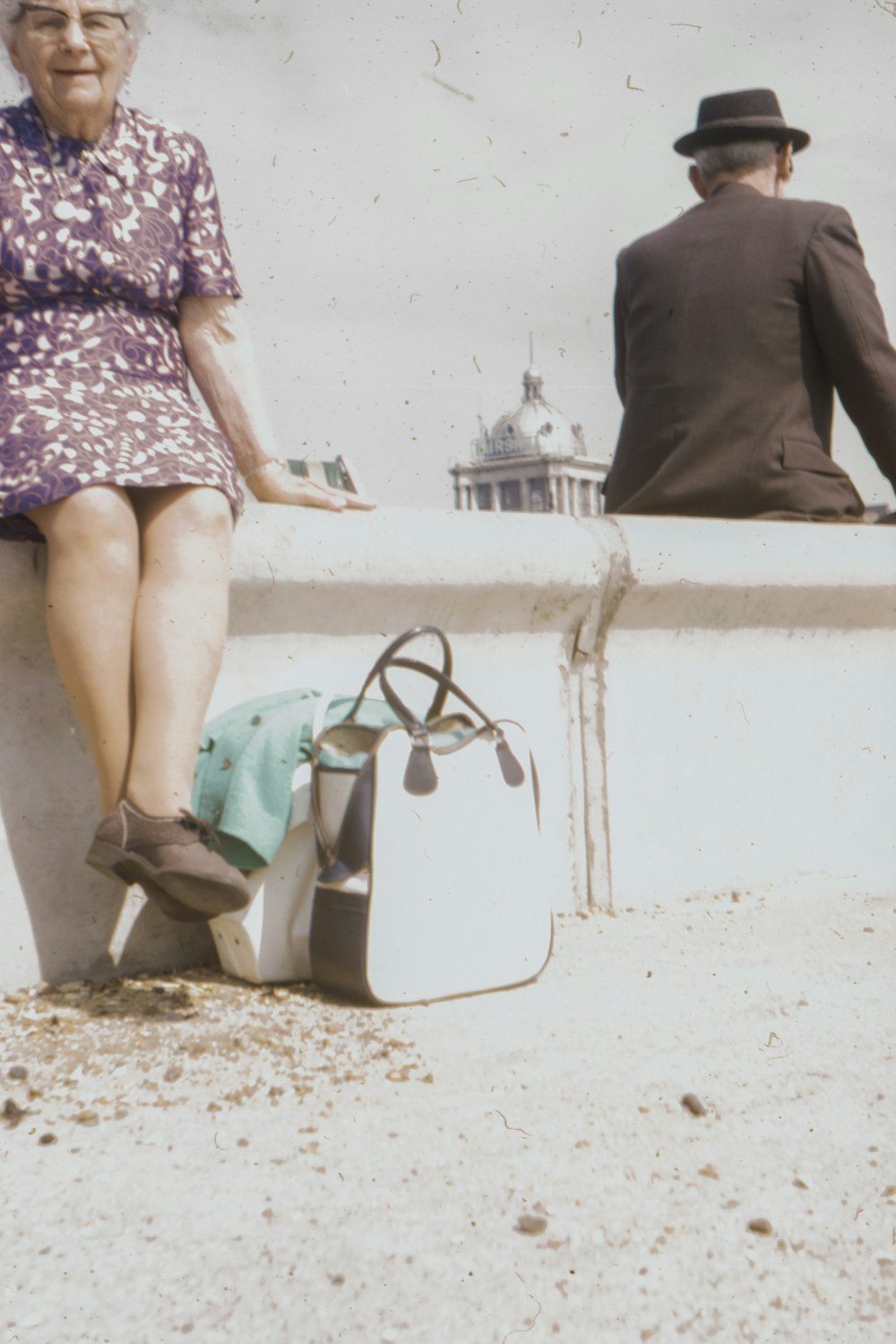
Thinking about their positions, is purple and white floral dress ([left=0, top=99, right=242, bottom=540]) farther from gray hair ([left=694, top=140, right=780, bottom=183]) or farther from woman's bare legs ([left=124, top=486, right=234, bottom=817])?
gray hair ([left=694, top=140, right=780, bottom=183])

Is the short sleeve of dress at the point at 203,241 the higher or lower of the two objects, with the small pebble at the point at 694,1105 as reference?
higher

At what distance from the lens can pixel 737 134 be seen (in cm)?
374

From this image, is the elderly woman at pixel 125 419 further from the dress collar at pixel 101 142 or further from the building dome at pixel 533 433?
the building dome at pixel 533 433

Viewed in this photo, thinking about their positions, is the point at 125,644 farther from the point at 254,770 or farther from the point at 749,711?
the point at 749,711

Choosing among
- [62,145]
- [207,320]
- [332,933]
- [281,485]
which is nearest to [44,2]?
[62,145]

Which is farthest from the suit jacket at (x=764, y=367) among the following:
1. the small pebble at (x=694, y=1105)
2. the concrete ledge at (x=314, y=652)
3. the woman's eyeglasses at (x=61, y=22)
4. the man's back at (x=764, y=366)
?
the small pebble at (x=694, y=1105)

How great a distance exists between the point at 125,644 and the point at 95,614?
71 mm

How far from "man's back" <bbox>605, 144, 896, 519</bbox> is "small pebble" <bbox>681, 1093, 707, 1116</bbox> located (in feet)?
6.22

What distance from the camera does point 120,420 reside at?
2.38 m

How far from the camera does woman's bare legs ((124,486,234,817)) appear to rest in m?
2.22

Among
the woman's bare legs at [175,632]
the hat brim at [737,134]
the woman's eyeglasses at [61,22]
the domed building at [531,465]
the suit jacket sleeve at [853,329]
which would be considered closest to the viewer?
the woman's bare legs at [175,632]

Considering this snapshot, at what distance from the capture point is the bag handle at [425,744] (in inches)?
94.7

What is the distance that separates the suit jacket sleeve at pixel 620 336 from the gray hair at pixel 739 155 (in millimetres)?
353

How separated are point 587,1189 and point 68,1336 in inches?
24.2
